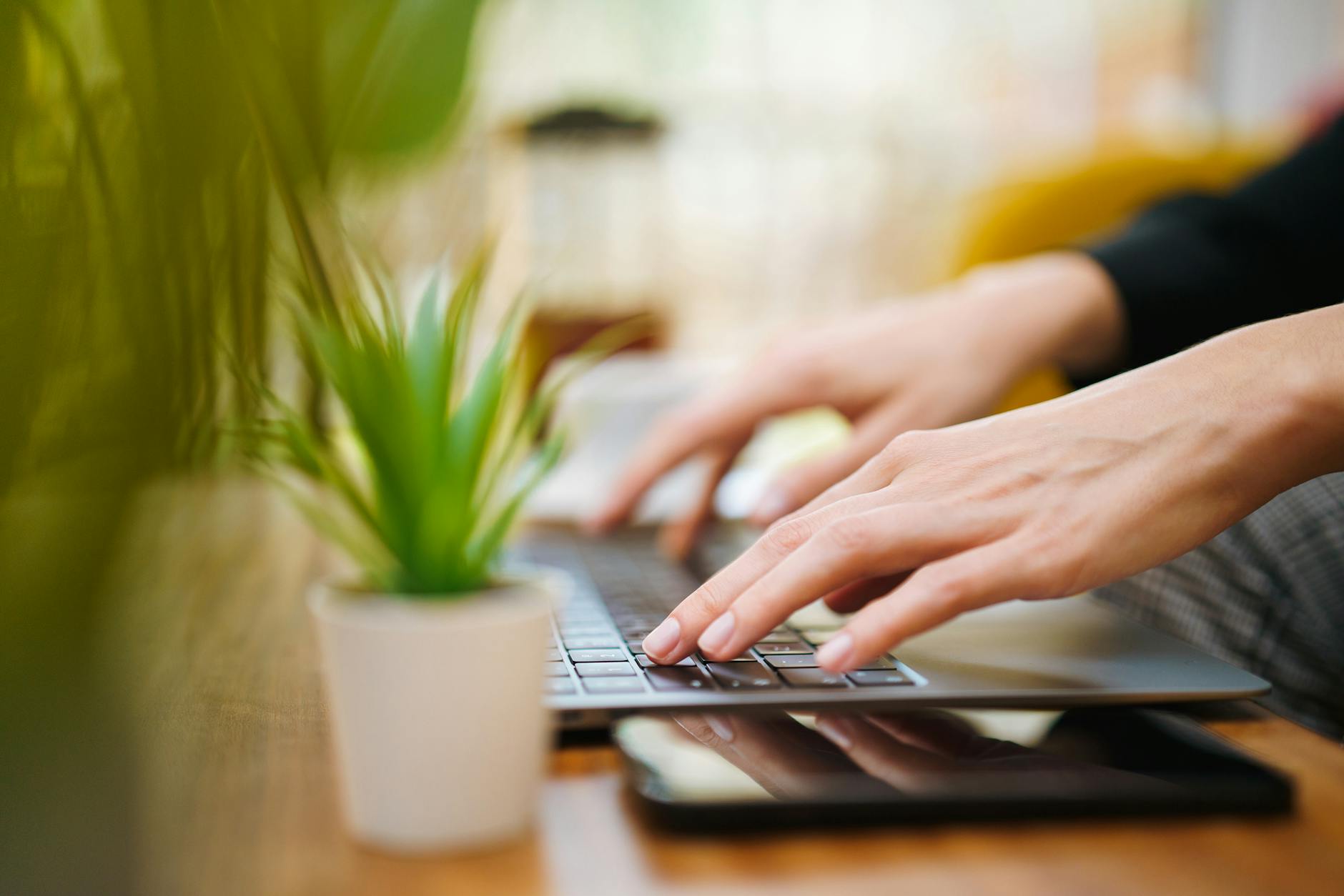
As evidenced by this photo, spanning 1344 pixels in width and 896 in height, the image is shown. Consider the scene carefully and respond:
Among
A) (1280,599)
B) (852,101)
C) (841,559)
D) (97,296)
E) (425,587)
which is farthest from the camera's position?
(852,101)

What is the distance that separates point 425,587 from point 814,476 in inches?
17.3

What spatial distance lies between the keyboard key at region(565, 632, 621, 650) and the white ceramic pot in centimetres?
15

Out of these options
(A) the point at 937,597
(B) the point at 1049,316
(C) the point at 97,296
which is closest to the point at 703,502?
(B) the point at 1049,316

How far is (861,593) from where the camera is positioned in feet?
1.47

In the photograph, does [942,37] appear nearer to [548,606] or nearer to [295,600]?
[295,600]

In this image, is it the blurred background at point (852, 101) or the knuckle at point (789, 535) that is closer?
the knuckle at point (789, 535)

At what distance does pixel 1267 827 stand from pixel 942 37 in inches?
114

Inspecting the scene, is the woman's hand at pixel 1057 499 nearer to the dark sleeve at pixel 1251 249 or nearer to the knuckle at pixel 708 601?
the knuckle at pixel 708 601

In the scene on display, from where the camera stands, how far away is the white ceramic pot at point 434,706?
26 centimetres

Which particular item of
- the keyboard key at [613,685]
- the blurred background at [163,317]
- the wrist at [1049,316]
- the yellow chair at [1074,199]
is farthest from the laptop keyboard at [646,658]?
the yellow chair at [1074,199]

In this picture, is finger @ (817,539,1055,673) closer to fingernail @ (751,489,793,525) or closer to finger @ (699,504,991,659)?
finger @ (699,504,991,659)

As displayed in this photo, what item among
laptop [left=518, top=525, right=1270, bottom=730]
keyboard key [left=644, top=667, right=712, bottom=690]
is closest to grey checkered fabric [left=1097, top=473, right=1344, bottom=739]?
laptop [left=518, top=525, right=1270, bottom=730]

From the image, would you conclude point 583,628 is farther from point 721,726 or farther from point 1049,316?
point 1049,316

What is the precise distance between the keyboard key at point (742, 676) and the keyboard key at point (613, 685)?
29 mm
